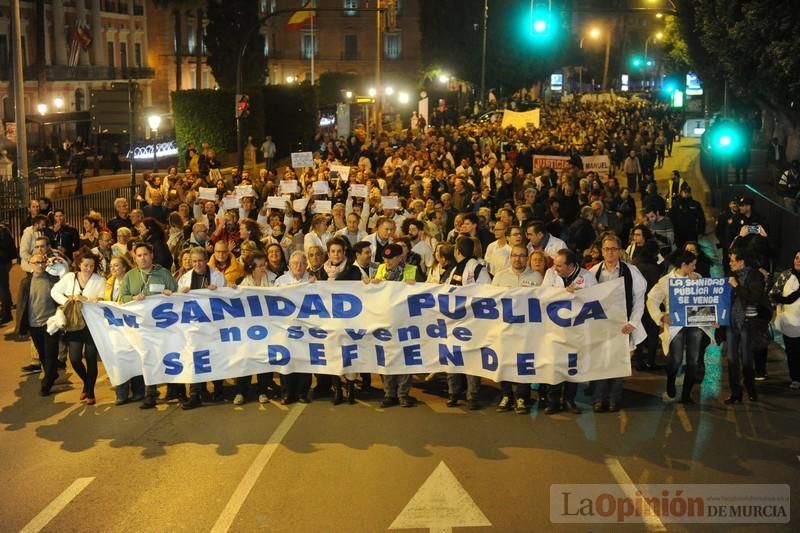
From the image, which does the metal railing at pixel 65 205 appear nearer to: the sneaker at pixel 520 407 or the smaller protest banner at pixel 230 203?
the smaller protest banner at pixel 230 203

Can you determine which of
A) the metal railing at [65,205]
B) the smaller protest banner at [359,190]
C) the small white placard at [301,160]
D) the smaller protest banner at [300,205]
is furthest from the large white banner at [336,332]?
the small white placard at [301,160]

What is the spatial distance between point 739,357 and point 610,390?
1.37m

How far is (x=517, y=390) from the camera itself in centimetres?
1116

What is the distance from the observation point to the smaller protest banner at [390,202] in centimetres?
1677

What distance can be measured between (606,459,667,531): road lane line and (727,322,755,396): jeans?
2.38m

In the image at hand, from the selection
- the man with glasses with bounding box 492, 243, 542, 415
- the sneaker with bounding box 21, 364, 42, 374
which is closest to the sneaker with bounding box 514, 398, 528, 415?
the man with glasses with bounding box 492, 243, 542, 415

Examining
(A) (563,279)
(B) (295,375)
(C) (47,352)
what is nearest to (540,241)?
(A) (563,279)

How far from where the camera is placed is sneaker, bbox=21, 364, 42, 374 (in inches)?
515

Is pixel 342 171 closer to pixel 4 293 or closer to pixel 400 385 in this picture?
pixel 4 293

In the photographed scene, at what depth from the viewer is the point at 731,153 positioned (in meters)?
30.6


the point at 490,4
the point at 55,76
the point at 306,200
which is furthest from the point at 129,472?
the point at 490,4

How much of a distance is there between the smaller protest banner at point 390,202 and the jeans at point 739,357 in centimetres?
678

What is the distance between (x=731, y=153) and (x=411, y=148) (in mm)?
9029

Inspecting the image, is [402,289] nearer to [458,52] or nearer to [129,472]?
[129,472]
